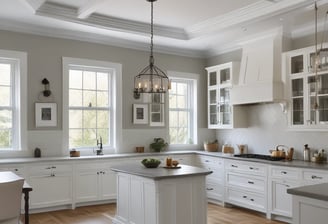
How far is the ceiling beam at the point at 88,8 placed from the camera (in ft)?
15.3

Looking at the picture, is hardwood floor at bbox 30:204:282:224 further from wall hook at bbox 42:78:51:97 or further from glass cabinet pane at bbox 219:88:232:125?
wall hook at bbox 42:78:51:97

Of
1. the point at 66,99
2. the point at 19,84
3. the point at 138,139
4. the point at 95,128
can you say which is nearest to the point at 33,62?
the point at 19,84

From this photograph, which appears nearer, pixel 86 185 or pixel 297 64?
pixel 297 64

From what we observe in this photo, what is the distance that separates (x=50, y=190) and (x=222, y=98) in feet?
11.7

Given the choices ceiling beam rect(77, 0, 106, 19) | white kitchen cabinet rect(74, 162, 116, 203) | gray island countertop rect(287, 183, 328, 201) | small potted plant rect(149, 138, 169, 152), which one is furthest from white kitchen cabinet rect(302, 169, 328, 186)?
ceiling beam rect(77, 0, 106, 19)

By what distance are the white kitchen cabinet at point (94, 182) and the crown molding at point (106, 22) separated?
2.32 meters

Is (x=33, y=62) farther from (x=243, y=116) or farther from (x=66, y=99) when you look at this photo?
(x=243, y=116)

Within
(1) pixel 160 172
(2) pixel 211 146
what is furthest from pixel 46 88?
(2) pixel 211 146

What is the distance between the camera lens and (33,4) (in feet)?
15.6

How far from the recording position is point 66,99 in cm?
606

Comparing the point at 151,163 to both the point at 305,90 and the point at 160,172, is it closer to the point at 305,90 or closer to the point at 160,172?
the point at 160,172

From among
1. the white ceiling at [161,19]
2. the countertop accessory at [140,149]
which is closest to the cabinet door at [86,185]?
the countertop accessory at [140,149]

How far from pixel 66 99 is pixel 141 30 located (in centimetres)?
177

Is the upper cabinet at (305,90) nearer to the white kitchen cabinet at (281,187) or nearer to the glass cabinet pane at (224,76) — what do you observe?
the white kitchen cabinet at (281,187)
